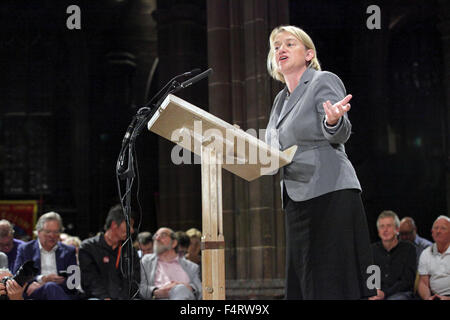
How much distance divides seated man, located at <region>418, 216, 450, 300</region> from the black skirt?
11.4ft

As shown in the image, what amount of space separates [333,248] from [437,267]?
3645 mm

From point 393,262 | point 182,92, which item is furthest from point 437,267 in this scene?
point 182,92

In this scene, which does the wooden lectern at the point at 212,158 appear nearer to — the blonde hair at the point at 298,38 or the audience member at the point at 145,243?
the blonde hair at the point at 298,38

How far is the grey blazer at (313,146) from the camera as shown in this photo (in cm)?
328

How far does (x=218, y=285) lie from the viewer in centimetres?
338

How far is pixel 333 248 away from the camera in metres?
3.25

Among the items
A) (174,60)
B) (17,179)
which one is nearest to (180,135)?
(174,60)

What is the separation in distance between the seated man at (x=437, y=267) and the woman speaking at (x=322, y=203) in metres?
3.44

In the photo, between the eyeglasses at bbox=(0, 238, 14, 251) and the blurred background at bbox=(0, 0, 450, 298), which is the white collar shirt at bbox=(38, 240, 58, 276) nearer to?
the eyeglasses at bbox=(0, 238, 14, 251)

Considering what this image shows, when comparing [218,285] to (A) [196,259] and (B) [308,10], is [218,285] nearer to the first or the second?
(A) [196,259]

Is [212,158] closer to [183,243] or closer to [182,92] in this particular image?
[183,243]

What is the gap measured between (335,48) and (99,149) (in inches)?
214

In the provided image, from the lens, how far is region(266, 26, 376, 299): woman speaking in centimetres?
324

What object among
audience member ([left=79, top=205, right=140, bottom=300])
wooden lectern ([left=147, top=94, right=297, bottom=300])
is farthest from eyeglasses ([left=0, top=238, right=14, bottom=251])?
wooden lectern ([left=147, top=94, right=297, bottom=300])
